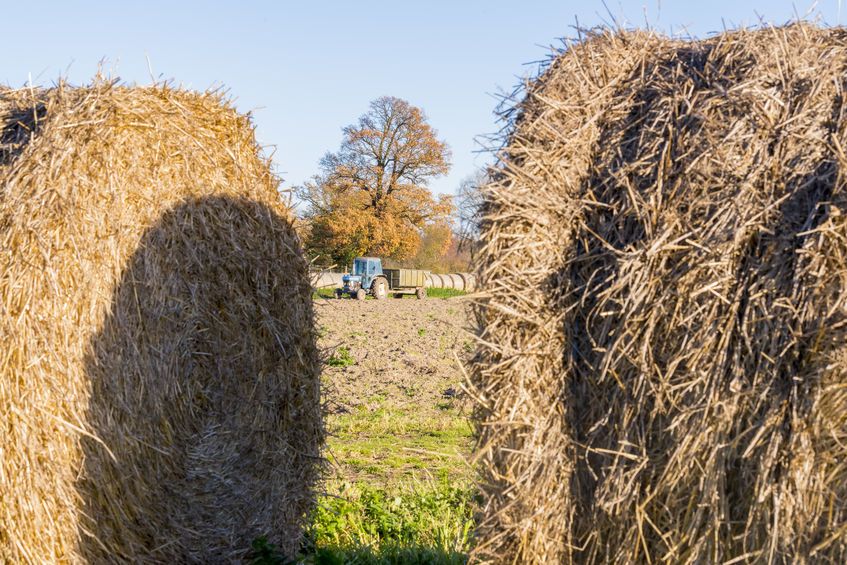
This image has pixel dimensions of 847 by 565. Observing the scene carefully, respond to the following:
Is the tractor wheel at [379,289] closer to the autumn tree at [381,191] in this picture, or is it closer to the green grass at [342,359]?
the autumn tree at [381,191]

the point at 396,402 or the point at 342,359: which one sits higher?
the point at 342,359

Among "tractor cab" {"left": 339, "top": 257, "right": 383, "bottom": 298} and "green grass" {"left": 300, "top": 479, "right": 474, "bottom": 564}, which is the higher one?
"tractor cab" {"left": 339, "top": 257, "right": 383, "bottom": 298}

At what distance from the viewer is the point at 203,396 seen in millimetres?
5270

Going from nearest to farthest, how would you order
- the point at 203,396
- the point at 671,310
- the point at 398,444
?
the point at 671,310, the point at 203,396, the point at 398,444

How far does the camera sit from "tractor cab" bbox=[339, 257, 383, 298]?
33531 millimetres

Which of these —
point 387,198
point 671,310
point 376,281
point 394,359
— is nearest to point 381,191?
point 387,198

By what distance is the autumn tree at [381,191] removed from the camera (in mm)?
43531

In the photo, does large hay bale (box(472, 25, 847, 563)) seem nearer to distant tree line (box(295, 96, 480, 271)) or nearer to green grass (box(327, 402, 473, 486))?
green grass (box(327, 402, 473, 486))

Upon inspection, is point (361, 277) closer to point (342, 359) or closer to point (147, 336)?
point (342, 359)

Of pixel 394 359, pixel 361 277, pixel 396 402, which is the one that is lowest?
pixel 396 402

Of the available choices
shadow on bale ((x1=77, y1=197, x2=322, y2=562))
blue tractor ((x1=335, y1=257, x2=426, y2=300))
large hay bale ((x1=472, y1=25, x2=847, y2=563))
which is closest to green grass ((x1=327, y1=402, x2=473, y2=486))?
shadow on bale ((x1=77, y1=197, x2=322, y2=562))

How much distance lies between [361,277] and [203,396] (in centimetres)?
2896

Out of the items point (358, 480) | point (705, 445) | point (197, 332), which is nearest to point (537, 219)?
point (705, 445)

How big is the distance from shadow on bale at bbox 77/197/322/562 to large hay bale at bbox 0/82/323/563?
11mm
